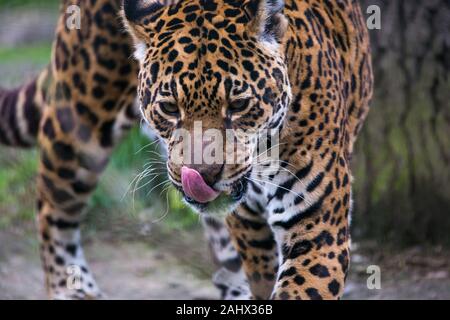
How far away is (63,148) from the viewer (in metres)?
6.59

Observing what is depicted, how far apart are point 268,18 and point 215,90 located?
1.54 feet

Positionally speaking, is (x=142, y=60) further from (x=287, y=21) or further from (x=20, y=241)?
(x=20, y=241)

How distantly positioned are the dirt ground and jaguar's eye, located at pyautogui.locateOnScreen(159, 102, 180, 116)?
9.26ft

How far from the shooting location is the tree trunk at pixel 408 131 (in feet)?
25.3

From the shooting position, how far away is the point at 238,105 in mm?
4703

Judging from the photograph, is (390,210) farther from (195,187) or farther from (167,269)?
(195,187)

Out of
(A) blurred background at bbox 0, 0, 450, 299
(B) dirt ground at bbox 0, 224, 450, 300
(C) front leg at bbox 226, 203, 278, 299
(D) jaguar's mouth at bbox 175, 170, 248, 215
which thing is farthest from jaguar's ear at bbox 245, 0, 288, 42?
(B) dirt ground at bbox 0, 224, 450, 300

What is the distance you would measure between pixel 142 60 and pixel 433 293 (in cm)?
307

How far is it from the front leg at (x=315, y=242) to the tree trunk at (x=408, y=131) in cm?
283

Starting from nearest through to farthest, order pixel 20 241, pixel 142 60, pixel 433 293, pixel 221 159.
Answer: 1. pixel 221 159
2. pixel 142 60
3. pixel 433 293
4. pixel 20 241

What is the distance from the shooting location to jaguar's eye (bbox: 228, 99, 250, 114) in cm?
469

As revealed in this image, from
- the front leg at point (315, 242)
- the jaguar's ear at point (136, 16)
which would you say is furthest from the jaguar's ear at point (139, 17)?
the front leg at point (315, 242)

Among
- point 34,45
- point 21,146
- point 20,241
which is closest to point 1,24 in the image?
point 34,45

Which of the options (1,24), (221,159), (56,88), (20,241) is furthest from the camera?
(1,24)
